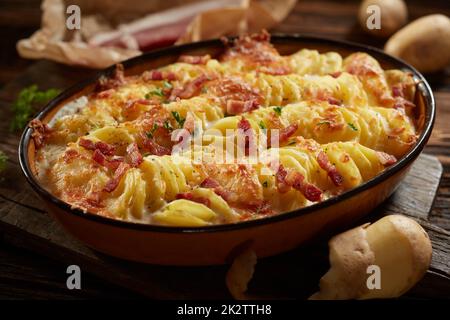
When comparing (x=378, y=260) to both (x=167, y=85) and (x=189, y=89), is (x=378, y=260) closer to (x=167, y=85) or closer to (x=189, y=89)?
(x=189, y=89)

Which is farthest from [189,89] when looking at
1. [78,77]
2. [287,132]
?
[78,77]

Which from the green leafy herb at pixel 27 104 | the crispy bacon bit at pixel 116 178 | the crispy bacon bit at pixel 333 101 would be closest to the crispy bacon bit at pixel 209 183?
the crispy bacon bit at pixel 116 178

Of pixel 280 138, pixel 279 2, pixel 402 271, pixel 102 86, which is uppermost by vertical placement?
pixel 279 2

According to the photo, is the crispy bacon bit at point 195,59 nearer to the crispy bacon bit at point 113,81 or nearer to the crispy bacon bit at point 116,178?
the crispy bacon bit at point 113,81

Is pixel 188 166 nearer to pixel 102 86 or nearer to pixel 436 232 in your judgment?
pixel 102 86

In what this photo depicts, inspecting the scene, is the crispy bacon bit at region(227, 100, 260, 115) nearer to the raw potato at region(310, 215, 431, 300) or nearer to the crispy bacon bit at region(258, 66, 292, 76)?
the crispy bacon bit at region(258, 66, 292, 76)

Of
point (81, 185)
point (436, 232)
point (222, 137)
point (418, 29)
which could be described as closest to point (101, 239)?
point (81, 185)
